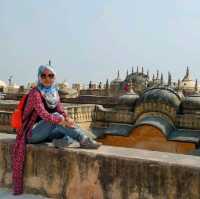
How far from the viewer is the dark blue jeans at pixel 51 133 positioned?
382cm

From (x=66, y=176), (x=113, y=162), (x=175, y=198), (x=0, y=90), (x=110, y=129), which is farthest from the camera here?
(x=0, y=90)

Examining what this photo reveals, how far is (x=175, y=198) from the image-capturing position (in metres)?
3.19

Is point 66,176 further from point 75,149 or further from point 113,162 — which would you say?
point 113,162

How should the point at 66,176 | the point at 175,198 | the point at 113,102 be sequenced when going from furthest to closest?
the point at 113,102, the point at 66,176, the point at 175,198

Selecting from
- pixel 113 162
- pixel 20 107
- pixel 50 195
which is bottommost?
pixel 50 195

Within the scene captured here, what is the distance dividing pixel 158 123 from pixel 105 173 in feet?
37.0

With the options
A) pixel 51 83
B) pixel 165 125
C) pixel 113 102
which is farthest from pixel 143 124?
pixel 51 83

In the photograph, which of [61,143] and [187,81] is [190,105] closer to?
[61,143]

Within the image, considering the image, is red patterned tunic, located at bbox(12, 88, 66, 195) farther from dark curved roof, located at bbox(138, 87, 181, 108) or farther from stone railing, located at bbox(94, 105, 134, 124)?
stone railing, located at bbox(94, 105, 134, 124)

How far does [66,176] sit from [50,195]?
264 millimetres

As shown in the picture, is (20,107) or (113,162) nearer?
(113,162)

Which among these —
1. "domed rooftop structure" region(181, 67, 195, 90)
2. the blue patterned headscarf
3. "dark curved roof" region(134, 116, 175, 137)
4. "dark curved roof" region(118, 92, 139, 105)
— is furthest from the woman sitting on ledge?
"domed rooftop structure" region(181, 67, 195, 90)

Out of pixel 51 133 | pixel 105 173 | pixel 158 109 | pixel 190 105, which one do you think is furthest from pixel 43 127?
pixel 190 105

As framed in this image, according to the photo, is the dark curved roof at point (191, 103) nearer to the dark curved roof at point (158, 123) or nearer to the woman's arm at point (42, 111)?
the dark curved roof at point (158, 123)
